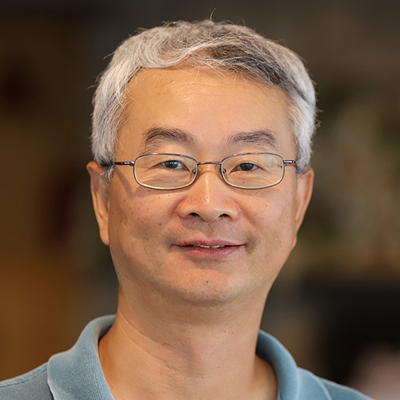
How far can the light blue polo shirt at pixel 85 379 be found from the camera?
4.29 feet

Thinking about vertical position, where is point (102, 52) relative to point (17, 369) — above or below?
above

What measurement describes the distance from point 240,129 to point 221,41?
219mm

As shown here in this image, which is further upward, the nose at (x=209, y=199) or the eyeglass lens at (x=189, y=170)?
the eyeglass lens at (x=189, y=170)

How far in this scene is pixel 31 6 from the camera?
265 centimetres

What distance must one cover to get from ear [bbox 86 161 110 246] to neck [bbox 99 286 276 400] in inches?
7.2

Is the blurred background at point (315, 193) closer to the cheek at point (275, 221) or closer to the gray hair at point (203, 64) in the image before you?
the gray hair at point (203, 64)

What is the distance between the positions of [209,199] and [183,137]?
0.14m

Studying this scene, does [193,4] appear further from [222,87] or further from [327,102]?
[222,87]

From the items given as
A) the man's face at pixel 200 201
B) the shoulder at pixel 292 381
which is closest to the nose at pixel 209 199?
the man's face at pixel 200 201

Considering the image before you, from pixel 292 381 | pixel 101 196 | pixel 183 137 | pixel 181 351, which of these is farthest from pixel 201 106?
pixel 292 381

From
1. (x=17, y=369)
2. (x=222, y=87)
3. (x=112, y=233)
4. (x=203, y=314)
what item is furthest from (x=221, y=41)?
(x=17, y=369)

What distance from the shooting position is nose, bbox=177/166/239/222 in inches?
49.2

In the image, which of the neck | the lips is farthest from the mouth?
the neck

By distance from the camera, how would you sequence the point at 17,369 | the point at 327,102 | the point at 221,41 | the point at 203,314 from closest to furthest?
the point at 203,314 → the point at 221,41 → the point at 327,102 → the point at 17,369
